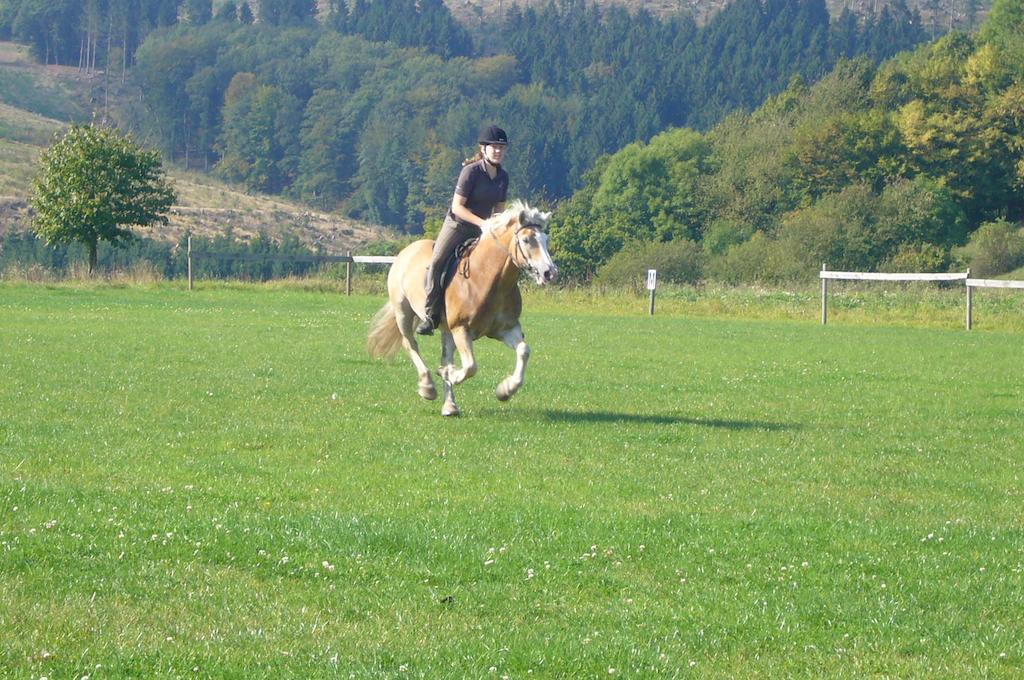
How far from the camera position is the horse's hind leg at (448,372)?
1467 centimetres

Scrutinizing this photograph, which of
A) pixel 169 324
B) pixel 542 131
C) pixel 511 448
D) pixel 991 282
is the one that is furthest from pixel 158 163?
pixel 542 131

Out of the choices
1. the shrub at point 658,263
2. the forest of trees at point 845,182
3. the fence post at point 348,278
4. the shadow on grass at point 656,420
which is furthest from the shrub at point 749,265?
the shadow on grass at point 656,420

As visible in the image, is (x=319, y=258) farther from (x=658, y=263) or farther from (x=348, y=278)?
(x=658, y=263)

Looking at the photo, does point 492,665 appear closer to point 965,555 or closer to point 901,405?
point 965,555

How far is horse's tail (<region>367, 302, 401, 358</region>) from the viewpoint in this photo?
1697cm

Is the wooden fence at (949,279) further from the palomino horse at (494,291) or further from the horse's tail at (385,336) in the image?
the palomino horse at (494,291)

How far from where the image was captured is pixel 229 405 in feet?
48.5

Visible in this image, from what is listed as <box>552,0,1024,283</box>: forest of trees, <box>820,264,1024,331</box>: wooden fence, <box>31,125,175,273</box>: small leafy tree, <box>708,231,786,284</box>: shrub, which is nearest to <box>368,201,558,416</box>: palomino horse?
<box>820,264,1024,331</box>: wooden fence

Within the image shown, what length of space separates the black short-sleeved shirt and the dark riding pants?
9.0 inches

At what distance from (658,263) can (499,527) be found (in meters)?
61.9

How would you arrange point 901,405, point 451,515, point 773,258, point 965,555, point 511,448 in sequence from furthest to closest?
1. point 773,258
2. point 901,405
3. point 511,448
4. point 451,515
5. point 965,555

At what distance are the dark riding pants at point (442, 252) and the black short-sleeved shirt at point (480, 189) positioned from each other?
23cm

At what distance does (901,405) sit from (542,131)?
521ft

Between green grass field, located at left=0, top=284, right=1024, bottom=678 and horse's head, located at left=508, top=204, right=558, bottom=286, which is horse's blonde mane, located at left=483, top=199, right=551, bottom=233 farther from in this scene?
green grass field, located at left=0, top=284, right=1024, bottom=678
